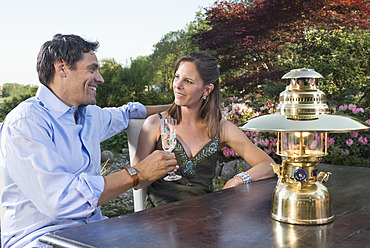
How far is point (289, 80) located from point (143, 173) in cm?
83

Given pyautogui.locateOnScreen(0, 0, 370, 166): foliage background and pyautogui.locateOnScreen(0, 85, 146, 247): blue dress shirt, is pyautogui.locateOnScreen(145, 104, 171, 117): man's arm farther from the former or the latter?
pyautogui.locateOnScreen(0, 0, 370, 166): foliage background

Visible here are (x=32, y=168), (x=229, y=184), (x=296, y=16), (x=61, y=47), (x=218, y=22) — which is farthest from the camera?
(x=218, y=22)

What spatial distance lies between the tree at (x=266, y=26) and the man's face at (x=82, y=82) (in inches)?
293

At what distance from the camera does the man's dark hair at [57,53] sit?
2.05 m

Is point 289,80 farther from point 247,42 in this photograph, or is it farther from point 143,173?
point 247,42

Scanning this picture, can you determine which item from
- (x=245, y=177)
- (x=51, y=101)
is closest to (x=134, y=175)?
(x=51, y=101)

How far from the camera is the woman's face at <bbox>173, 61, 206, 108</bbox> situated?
2.65 m

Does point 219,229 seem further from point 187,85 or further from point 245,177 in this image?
point 187,85

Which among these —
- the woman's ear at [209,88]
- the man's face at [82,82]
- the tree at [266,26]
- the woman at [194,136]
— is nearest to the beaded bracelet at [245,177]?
the woman at [194,136]

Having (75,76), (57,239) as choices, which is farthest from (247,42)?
(57,239)

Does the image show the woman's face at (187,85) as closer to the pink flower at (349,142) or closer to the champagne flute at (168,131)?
the champagne flute at (168,131)

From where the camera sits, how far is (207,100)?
2822mm

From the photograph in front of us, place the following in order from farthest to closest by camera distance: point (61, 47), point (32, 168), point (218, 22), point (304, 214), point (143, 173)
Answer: point (218, 22)
point (61, 47)
point (143, 173)
point (32, 168)
point (304, 214)

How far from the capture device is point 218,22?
11.0 metres
